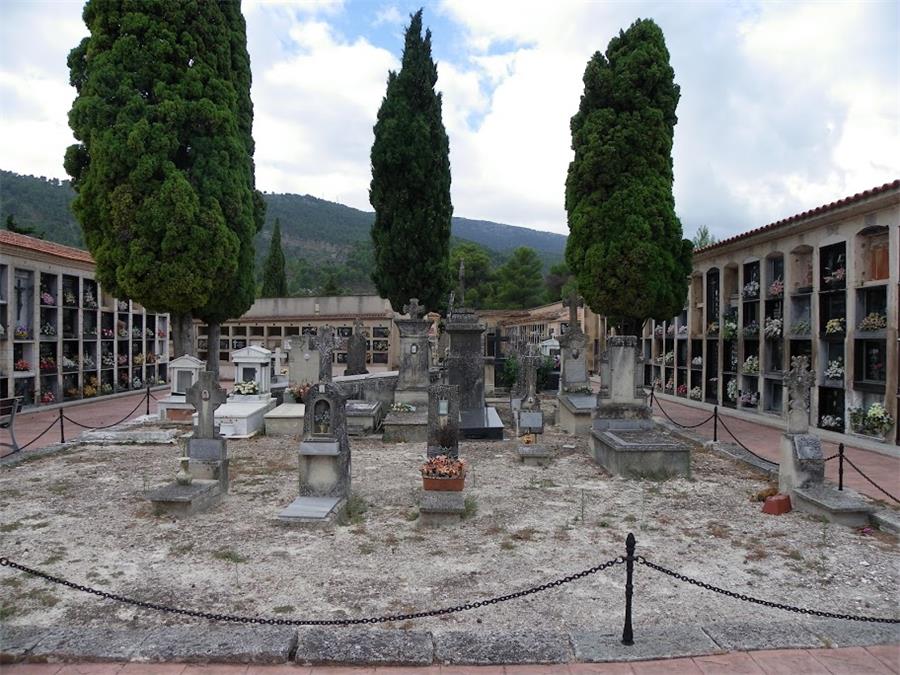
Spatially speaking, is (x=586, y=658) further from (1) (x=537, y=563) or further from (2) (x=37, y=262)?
(2) (x=37, y=262)

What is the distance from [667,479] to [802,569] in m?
3.45

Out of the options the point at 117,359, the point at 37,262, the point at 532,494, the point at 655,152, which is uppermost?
the point at 655,152

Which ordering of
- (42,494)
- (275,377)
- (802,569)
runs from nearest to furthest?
(802,569) → (42,494) → (275,377)

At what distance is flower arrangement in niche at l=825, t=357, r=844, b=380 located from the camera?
40.0ft

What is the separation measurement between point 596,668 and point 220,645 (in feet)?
7.86

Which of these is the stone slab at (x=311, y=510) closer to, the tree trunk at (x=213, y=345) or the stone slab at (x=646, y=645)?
the stone slab at (x=646, y=645)

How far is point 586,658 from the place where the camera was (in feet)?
12.4

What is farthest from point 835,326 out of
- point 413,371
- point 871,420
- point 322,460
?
point 322,460

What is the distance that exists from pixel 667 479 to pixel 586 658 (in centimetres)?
559

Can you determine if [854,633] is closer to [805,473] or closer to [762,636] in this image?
[762,636]

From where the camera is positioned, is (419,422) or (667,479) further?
(419,422)

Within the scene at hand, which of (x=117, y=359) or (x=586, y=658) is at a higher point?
(x=117, y=359)

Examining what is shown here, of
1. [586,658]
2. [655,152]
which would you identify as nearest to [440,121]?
[655,152]

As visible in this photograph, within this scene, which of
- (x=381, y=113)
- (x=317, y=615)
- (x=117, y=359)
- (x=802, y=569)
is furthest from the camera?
(x=381, y=113)
